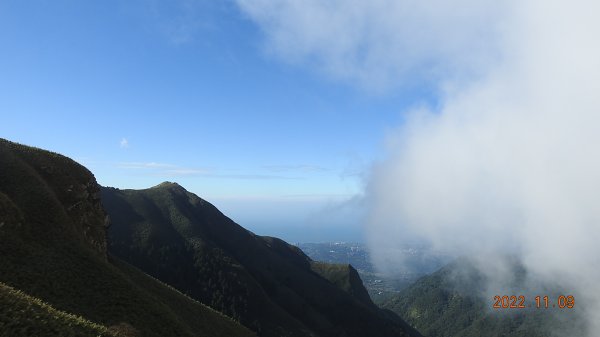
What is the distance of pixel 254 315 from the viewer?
184m

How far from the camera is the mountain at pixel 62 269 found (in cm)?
3080

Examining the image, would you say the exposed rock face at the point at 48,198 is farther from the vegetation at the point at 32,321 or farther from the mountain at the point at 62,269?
the vegetation at the point at 32,321

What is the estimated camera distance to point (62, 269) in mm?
56469

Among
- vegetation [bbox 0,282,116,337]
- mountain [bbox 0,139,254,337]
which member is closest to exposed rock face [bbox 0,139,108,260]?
mountain [bbox 0,139,254,337]

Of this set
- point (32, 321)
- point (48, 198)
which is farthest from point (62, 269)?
point (32, 321)

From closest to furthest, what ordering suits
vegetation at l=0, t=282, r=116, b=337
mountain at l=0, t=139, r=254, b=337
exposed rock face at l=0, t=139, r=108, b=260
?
1. vegetation at l=0, t=282, r=116, b=337
2. mountain at l=0, t=139, r=254, b=337
3. exposed rock face at l=0, t=139, r=108, b=260

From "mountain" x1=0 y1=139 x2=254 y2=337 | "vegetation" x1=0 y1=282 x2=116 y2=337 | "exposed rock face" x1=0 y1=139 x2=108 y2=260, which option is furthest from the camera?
"exposed rock face" x1=0 y1=139 x2=108 y2=260

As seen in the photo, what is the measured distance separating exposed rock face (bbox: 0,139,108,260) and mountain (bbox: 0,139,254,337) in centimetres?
15

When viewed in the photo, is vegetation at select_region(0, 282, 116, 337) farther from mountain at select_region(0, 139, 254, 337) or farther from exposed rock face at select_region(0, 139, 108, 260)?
exposed rock face at select_region(0, 139, 108, 260)

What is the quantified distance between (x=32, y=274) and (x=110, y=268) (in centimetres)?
1512

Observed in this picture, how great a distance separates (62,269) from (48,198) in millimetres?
18331

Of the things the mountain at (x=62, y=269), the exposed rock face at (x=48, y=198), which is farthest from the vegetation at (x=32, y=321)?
the exposed rock face at (x=48, y=198)

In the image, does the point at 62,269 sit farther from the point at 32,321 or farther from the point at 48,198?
the point at 32,321

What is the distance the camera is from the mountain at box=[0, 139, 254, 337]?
3080cm
